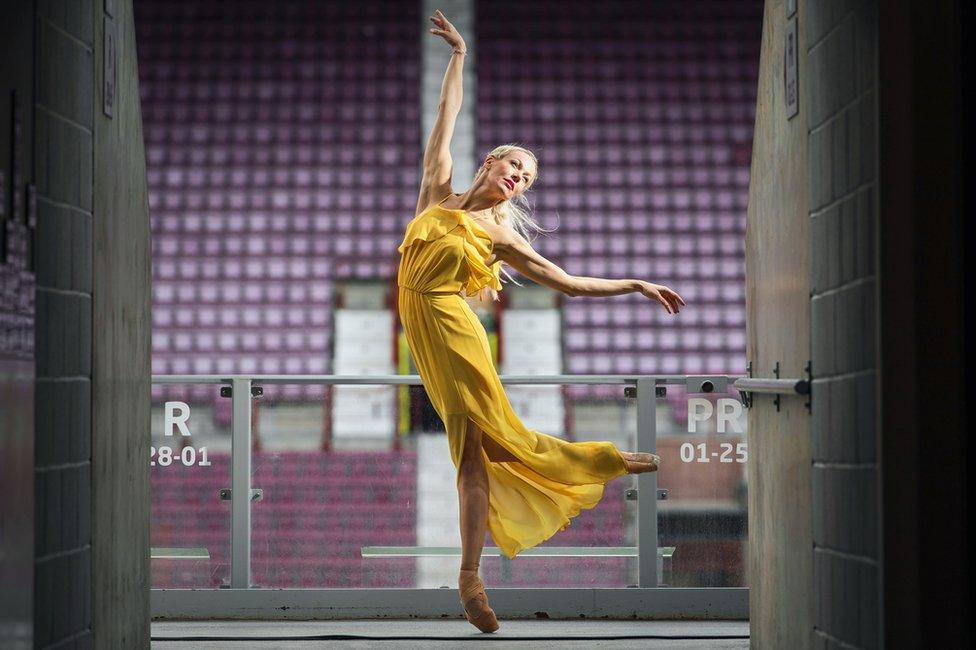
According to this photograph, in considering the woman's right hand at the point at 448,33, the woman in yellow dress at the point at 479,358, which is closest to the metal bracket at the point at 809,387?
the woman in yellow dress at the point at 479,358

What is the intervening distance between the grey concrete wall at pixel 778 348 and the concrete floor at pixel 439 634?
591 mm

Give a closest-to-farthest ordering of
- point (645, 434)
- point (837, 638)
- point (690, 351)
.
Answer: point (837, 638)
point (645, 434)
point (690, 351)

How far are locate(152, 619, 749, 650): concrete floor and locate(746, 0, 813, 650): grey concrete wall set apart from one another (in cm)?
59

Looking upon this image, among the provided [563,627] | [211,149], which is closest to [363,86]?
[211,149]

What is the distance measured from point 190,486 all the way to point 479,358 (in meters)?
1.05

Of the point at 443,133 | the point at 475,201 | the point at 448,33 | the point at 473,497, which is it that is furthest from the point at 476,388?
the point at 448,33

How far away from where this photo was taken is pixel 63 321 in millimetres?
1881

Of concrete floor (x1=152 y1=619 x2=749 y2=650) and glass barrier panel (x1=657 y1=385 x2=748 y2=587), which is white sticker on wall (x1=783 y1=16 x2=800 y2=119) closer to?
concrete floor (x1=152 y1=619 x2=749 y2=650)

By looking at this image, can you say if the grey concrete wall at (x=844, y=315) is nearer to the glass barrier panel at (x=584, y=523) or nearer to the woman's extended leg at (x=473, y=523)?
the woman's extended leg at (x=473, y=523)

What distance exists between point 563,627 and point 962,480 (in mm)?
1856

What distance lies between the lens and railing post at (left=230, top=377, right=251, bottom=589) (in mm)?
3570

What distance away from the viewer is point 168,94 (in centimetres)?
773

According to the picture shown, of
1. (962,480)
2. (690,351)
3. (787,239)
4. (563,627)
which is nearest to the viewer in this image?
(962,480)

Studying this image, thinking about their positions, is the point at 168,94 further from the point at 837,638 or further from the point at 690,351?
the point at 837,638
